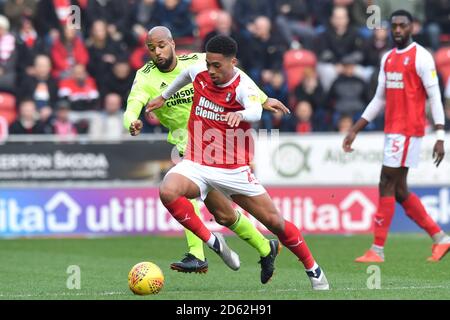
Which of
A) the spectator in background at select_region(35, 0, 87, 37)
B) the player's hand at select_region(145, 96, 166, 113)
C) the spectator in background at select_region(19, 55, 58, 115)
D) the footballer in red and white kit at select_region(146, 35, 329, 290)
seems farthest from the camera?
the spectator in background at select_region(35, 0, 87, 37)

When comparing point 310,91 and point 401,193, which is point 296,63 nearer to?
point 310,91

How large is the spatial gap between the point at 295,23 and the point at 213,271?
10.2 meters

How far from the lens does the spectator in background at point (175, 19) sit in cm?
2098

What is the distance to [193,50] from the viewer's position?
20844 millimetres

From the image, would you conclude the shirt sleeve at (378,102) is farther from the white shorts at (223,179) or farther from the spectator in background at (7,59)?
the spectator in background at (7,59)

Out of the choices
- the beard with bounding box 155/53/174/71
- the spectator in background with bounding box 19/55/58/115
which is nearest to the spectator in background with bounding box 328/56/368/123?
the spectator in background with bounding box 19/55/58/115

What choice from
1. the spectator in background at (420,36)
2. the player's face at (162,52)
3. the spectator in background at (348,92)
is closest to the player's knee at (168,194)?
the player's face at (162,52)

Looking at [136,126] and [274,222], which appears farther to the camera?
[136,126]

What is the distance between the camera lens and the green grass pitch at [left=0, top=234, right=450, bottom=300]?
9.74 metres

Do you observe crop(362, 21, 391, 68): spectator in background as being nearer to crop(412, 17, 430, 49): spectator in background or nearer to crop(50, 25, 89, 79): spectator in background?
crop(412, 17, 430, 49): spectator in background

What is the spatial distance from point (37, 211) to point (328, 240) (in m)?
4.42

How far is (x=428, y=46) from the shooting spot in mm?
21188

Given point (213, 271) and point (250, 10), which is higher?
point (250, 10)

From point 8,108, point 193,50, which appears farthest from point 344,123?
point 8,108
